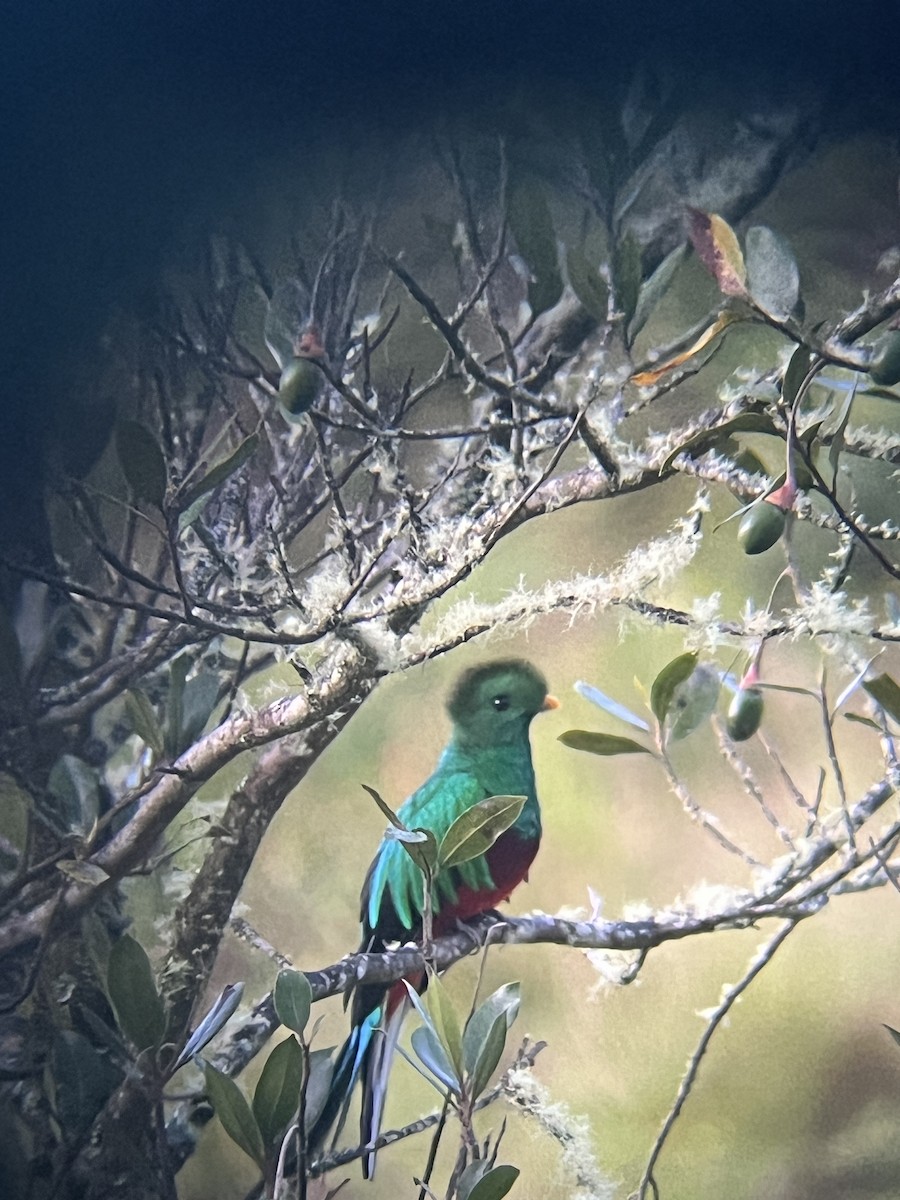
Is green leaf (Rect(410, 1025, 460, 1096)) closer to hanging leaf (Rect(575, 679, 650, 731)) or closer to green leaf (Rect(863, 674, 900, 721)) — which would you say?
hanging leaf (Rect(575, 679, 650, 731))

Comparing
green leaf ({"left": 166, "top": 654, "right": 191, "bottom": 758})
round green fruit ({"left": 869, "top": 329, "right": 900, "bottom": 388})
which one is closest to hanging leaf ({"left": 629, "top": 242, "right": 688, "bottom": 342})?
round green fruit ({"left": 869, "top": 329, "right": 900, "bottom": 388})

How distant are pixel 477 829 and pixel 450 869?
0.11 meters

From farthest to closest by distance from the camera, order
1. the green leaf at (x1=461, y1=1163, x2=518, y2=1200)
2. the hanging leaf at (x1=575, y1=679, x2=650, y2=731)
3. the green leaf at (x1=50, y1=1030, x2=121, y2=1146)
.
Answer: the green leaf at (x1=50, y1=1030, x2=121, y2=1146) < the hanging leaf at (x1=575, y1=679, x2=650, y2=731) < the green leaf at (x1=461, y1=1163, x2=518, y2=1200)

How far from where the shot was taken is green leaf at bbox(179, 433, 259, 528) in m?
1.25

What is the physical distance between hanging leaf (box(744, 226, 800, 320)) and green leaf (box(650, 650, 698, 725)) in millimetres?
444

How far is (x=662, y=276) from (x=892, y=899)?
835 millimetres

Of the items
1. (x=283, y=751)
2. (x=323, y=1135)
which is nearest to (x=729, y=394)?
(x=283, y=751)

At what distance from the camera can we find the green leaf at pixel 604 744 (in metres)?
1.18

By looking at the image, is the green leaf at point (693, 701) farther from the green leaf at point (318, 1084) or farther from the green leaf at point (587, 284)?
the green leaf at point (318, 1084)

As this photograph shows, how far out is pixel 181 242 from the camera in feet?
4.33

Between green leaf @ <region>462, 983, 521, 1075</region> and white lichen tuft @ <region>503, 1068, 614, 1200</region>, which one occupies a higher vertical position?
green leaf @ <region>462, 983, 521, 1075</region>

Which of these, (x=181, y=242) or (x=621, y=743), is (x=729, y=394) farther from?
(x=181, y=242)

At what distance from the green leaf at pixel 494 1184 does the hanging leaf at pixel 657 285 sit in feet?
3.48

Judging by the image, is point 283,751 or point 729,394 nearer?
point 729,394
